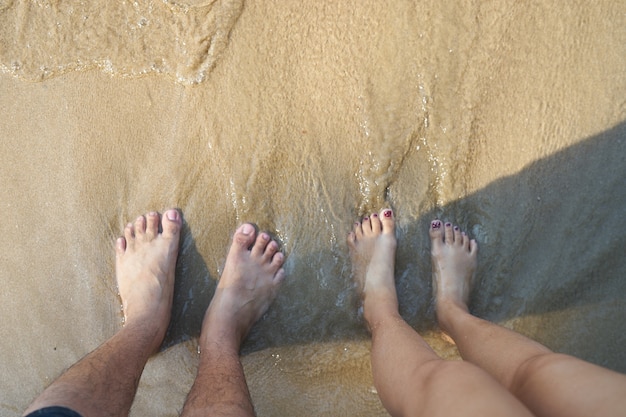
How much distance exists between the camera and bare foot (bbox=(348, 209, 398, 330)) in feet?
7.12

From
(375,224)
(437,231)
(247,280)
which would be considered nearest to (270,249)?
(247,280)

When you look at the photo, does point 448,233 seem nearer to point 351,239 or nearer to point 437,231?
point 437,231

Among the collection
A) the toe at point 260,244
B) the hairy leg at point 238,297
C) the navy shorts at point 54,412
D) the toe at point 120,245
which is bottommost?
the navy shorts at point 54,412

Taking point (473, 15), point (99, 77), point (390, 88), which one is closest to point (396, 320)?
point (390, 88)

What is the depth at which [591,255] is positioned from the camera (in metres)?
2.09

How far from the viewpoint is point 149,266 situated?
2205mm

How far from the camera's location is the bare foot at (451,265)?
215 cm

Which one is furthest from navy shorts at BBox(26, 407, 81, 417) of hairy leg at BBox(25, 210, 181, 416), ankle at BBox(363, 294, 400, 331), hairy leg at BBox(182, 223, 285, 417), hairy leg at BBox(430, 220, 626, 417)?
hairy leg at BBox(430, 220, 626, 417)

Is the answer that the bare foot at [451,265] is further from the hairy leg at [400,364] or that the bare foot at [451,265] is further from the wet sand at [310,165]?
the hairy leg at [400,364]

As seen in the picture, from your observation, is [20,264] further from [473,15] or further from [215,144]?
[473,15]

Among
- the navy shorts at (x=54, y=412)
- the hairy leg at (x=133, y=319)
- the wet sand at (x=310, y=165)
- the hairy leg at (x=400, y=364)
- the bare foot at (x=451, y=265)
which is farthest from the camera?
the bare foot at (x=451, y=265)

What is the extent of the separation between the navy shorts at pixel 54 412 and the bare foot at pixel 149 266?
23.8 inches

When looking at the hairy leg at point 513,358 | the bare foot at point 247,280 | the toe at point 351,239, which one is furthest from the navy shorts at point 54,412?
the hairy leg at point 513,358

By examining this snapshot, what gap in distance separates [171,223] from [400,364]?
45.3 inches
